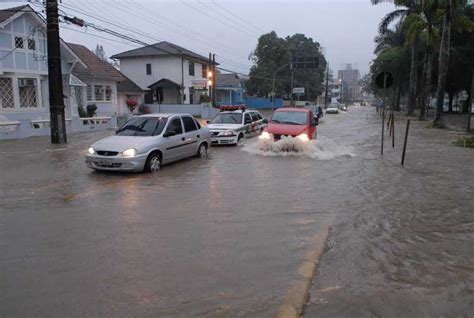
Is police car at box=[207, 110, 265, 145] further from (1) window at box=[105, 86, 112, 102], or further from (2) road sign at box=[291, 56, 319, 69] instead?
(2) road sign at box=[291, 56, 319, 69]

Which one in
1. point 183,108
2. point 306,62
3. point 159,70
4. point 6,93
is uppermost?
point 306,62

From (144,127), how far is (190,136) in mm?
1701

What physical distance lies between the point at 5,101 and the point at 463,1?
2768 cm

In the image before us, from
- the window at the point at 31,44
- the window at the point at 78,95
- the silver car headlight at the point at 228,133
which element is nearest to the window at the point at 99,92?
the window at the point at 78,95

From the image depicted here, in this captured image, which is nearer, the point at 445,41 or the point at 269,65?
the point at 445,41

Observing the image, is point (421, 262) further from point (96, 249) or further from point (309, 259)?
point (96, 249)

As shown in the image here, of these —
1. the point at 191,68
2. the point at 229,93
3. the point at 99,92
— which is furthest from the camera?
the point at 229,93

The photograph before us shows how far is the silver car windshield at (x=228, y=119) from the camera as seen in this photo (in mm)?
18844

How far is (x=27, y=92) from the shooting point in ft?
80.8

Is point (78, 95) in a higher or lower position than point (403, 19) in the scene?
lower

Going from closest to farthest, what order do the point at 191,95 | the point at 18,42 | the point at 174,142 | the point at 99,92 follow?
the point at 174,142 → the point at 18,42 → the point at 99,92 → the point at 191,95

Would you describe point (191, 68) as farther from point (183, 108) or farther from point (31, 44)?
point (31, 44)

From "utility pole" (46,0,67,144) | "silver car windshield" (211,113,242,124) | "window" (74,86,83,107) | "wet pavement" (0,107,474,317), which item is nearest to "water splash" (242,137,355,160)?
"wet pavement" (0,107,474,317)

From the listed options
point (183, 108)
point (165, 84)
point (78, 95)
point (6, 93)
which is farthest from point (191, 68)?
point (6, 93)
